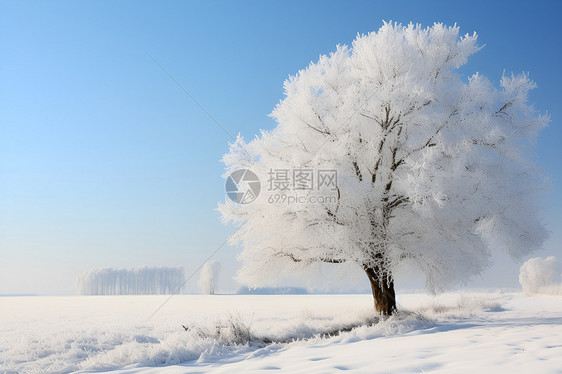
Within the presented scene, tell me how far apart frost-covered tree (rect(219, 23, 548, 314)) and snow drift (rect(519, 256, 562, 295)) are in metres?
28.7

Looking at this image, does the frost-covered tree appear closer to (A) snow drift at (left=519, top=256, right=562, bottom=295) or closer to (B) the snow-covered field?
(B) the snow-covered field

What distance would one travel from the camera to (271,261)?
14797 millimetres

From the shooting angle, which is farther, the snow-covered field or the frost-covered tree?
the frost-covered tree

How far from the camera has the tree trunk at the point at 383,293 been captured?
564 inches

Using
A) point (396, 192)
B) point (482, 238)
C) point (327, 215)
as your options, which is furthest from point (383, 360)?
point (482, 238)

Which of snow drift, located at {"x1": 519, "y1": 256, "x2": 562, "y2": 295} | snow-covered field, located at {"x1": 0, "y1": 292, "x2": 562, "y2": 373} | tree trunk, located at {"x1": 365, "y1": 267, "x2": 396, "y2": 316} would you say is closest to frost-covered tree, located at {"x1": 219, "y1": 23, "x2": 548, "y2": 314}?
tree trunk, located at {"x1": 365, "y1": 267, "x2": 396, "y2": 316}

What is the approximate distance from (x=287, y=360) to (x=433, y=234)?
8633 mm

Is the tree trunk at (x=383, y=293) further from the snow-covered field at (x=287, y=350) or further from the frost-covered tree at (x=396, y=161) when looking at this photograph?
the snow-covered field at (x=287, y=350)

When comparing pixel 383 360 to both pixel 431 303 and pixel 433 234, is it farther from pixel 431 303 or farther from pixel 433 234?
→ pixel 431 303

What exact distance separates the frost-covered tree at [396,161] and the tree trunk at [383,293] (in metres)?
0.05

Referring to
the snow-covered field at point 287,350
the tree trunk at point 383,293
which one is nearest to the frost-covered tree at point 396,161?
the tree trunk at point 383,293

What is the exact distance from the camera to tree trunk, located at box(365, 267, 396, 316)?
564 inches

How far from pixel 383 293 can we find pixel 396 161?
471 centimetres

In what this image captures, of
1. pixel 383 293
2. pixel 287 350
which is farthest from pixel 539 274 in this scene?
pixel 287 350
